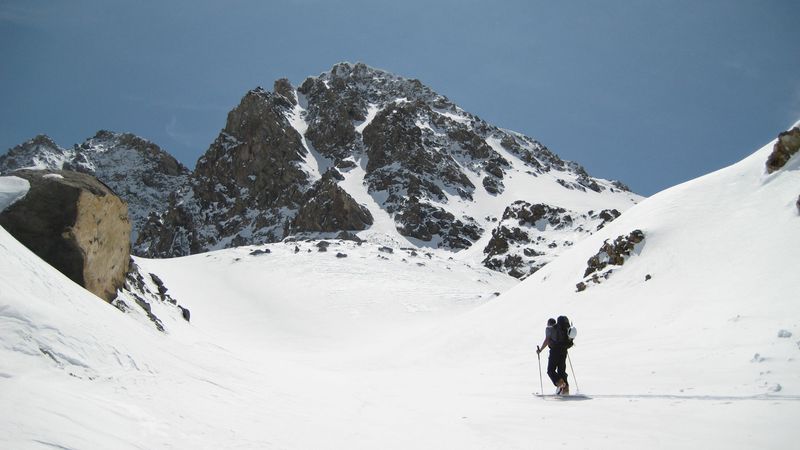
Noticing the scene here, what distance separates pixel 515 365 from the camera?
1409 cm

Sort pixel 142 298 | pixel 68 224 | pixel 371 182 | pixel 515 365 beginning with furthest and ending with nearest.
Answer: pixel 371 182
pixel 142 298
pixel 515 365
pixel 68 224

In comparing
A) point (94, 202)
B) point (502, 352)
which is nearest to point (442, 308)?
point (502, 352)

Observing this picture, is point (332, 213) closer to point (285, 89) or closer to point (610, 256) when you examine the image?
point (285, 89)

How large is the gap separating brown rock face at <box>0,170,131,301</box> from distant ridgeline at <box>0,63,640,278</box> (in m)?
65.9

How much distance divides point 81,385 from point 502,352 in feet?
44.6

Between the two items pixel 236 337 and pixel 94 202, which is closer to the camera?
pixel 94 202

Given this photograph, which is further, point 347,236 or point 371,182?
point 371,182

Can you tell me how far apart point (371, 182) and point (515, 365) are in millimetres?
105170

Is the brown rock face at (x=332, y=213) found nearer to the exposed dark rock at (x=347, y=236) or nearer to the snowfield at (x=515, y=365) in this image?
the exposed dark rock at (x=347, y=236)

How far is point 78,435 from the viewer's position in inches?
152

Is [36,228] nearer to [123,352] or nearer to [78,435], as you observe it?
[123,352]

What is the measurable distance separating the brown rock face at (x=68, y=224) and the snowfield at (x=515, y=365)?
308 cm

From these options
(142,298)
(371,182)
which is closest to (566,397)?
(142,298)

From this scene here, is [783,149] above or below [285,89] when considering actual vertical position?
Answer: below
